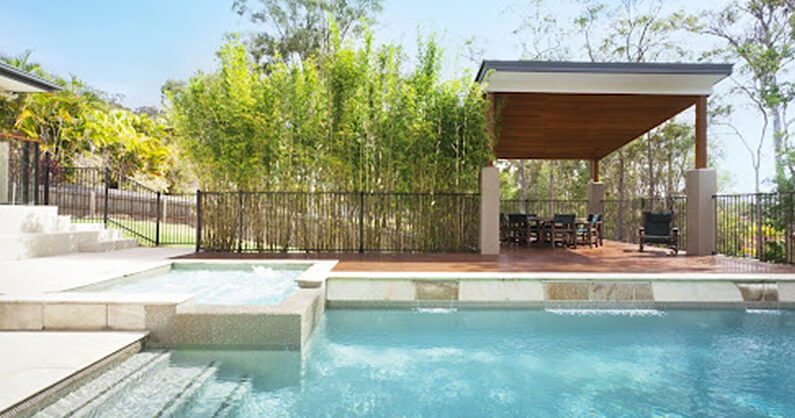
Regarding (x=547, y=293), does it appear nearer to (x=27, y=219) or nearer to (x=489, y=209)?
(x=489, y=209)

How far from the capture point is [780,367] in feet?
10.0

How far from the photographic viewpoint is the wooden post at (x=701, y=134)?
7.85 metres

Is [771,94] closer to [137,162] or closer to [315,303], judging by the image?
[315,303]

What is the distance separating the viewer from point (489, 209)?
7.42m

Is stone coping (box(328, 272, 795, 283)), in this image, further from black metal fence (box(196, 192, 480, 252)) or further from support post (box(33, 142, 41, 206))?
support post (box(33, 142, 41, 206))

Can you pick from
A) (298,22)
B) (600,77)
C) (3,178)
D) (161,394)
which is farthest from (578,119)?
(298,22)

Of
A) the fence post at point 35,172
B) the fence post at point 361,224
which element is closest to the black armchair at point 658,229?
the fence post at point 361,224

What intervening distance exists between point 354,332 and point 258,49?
16272 mm

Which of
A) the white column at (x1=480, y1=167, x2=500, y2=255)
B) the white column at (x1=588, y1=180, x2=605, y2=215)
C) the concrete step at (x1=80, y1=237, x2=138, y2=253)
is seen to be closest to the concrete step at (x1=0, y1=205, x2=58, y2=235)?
the concrete step at (x1=80, y1=237, x2=138, y2=253)

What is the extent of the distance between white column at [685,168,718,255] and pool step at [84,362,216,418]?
8220 mm

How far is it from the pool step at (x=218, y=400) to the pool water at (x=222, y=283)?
147 centimetres

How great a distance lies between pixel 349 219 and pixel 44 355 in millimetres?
5346

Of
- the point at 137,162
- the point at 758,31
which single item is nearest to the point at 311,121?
the point at 137,162

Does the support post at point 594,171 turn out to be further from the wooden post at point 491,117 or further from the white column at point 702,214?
the wooden post at point 491,117
